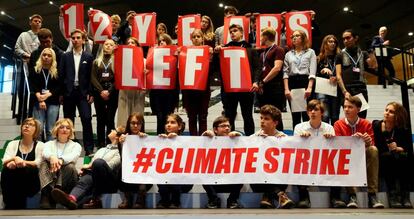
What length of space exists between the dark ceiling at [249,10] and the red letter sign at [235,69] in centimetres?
1010

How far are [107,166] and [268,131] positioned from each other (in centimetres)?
158

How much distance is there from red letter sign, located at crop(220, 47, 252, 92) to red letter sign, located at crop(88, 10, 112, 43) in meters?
2.25

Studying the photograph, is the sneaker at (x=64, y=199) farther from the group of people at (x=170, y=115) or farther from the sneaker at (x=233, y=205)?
the sneaker at (x=233, y=205)

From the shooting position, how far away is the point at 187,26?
288 inches

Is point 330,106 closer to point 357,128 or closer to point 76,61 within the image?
point 357,128

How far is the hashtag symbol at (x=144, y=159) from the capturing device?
464 centimetres

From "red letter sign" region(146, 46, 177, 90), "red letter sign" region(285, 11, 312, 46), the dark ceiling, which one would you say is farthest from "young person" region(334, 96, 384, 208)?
the dark ceiling

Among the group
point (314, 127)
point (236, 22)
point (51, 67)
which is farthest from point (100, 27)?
point (314, 127)

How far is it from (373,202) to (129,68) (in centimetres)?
319

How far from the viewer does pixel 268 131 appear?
477cm

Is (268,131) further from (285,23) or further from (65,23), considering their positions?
(65,23)

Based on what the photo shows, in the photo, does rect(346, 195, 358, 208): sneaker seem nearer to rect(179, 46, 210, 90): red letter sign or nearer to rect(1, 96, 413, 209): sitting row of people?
rect(1, 96, 413, 209): sitting row of people

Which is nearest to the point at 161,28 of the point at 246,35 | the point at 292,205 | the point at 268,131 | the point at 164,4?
the point at 246,35

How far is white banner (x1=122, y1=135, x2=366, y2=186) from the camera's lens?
460cm
